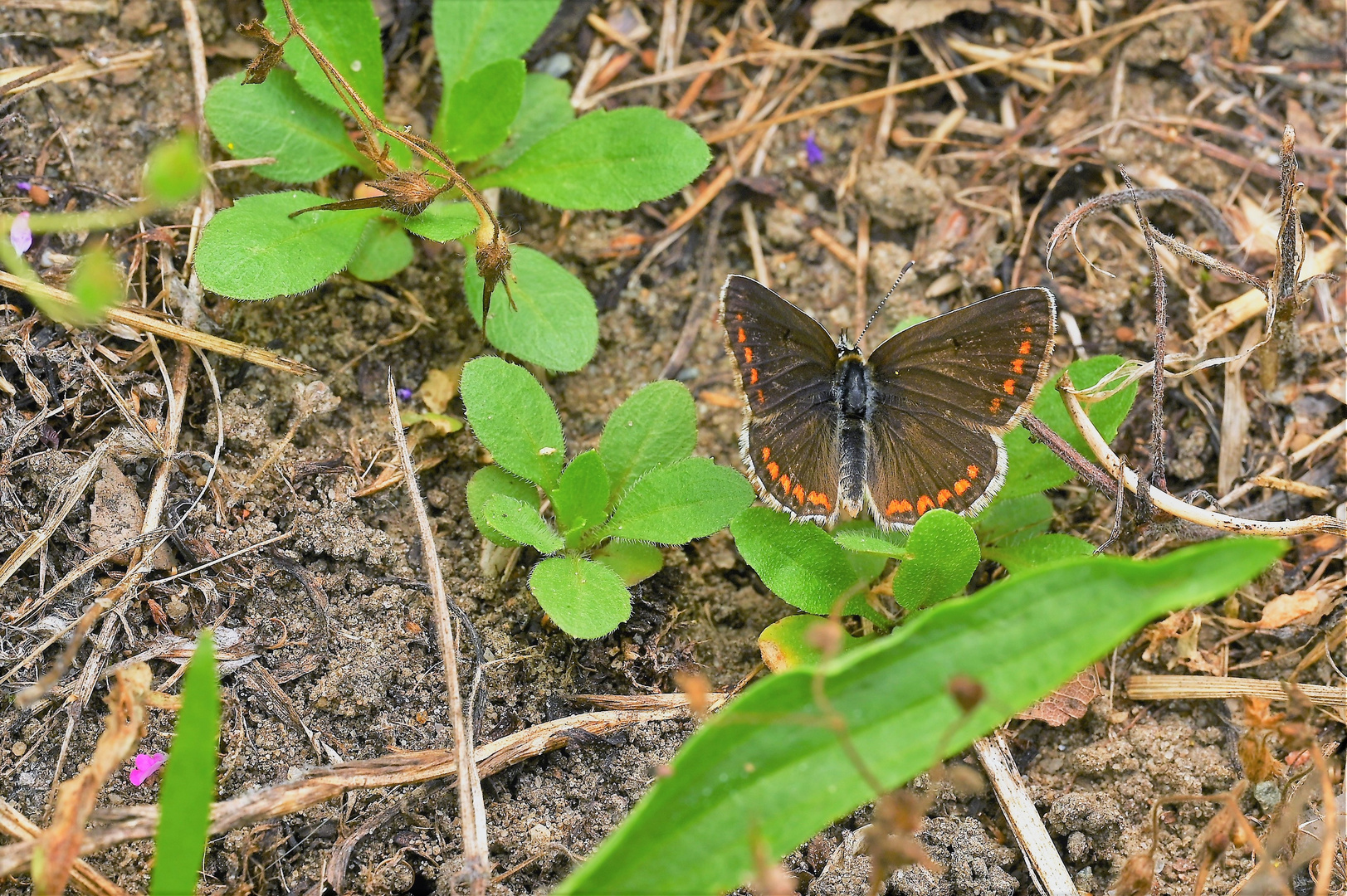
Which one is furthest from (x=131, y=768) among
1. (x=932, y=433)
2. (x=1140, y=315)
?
(x=1140, y=315)

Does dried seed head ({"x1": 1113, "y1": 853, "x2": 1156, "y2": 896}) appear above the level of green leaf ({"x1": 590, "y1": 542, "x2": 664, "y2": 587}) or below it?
below

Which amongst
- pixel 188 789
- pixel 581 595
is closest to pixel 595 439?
pixel 581 595

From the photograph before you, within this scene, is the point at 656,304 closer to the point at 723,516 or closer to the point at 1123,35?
the point at 723,516

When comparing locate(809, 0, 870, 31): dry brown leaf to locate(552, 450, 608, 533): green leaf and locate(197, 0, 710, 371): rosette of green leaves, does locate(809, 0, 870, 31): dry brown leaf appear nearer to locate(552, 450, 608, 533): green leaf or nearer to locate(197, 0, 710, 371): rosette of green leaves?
locate(197, 0, 710, 371): rosette of green leaves

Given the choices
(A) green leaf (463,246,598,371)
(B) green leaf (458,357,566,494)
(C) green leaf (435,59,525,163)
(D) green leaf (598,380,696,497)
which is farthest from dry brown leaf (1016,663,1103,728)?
(C) green leaf (435,59,525,163)

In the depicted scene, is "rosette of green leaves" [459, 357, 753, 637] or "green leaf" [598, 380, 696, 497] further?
"green leaf" [598, 380, 696, 497]

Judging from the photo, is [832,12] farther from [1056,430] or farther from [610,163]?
[1056,430]

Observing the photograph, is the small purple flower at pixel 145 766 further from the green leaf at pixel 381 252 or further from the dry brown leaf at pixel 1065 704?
the dry brown leaf at pixel 1065 704

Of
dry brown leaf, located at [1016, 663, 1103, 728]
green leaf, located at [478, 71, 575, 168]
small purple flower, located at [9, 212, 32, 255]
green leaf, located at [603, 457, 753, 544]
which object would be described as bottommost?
dry brown leaf, located at [1016, 663, 1103, 728]
